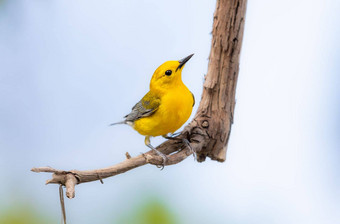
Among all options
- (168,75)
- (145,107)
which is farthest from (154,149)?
(168,75)

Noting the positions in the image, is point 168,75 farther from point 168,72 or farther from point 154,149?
point 154,149

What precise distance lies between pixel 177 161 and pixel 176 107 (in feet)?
Result: 0.79

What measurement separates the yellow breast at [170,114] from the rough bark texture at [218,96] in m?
0.11

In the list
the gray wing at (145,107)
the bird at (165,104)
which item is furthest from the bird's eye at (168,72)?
the gray wing at (145,107)

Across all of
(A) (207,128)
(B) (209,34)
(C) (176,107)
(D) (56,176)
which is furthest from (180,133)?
(D) (56,176)

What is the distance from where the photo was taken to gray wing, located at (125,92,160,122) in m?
1.95

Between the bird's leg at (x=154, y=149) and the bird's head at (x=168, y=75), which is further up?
the bird's head at (x=168, y=75)

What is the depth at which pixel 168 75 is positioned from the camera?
194 centimetres

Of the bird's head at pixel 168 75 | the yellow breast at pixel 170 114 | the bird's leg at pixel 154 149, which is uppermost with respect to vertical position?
the bird's head at pixel 168 75

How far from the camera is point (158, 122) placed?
192 cm

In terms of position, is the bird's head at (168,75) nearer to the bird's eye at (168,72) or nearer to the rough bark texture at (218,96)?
the bird's eye at (168,72)

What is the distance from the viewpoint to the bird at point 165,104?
191 cm

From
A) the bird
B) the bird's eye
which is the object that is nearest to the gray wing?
the bird

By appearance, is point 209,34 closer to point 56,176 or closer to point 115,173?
point 115,173
